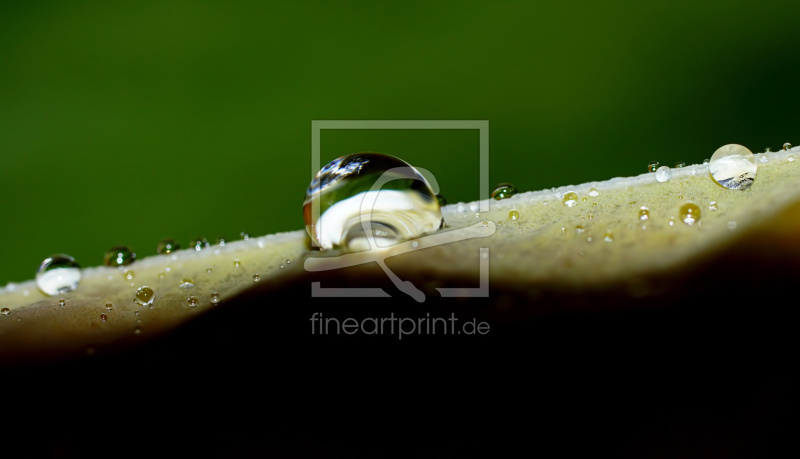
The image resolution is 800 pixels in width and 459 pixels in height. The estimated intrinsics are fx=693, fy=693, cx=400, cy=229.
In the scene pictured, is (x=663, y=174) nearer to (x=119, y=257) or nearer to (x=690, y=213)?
(x=690, y=213)

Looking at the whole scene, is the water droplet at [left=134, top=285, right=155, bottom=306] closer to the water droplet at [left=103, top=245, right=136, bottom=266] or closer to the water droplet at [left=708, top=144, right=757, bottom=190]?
the water droplet at [left=103, top=245, right=136, bottom=266]

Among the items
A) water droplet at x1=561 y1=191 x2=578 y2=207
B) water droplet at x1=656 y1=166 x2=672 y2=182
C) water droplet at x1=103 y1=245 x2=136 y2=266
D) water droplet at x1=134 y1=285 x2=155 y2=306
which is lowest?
water droplet at x1=134 y1=285 x2=155 y2=306

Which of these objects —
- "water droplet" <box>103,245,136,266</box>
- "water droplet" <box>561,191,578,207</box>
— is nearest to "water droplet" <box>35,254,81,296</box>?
"water droplet" <box>103,245,136,266</box>

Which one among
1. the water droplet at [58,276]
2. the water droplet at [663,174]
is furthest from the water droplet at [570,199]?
the water droplet at [58,276]

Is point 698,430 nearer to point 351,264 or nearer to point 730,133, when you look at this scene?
point 351,264

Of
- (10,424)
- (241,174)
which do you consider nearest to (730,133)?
(241,174)

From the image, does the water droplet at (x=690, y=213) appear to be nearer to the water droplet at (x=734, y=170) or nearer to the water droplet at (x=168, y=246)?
the water droplet at (x=734, y=170)

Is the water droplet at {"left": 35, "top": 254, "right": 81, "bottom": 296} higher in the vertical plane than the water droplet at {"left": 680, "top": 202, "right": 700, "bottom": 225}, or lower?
lower
